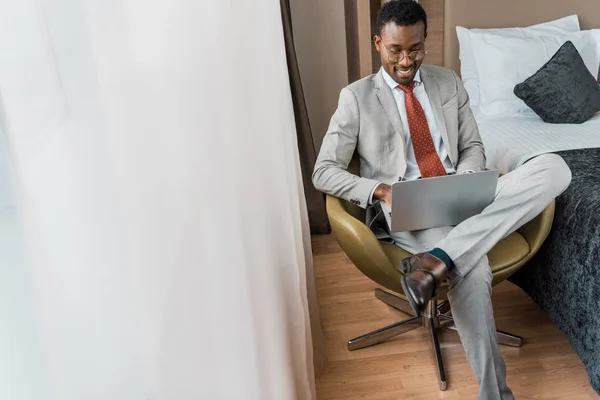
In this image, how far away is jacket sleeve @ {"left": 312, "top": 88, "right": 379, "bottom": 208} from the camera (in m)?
1.89

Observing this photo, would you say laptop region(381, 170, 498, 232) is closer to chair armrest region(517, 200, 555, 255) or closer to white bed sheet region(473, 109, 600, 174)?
chair armrest region(517, 200, 555, 255)

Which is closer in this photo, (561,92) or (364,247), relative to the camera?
(364,247)

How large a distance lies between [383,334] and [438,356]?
8.8 inches

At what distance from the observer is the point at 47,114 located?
23.1 inches

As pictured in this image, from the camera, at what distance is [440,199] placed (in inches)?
68.7

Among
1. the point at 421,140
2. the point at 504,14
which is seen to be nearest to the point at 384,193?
the point at 421,140

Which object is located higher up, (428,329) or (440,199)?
(440,199)

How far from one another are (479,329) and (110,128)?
1283mm

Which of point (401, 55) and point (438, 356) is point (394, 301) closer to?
point (438, 356)

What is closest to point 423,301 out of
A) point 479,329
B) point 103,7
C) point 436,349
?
point 479,329

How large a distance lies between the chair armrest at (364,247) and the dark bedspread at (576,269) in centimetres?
54

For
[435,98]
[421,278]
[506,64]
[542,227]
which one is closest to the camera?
[421,278]

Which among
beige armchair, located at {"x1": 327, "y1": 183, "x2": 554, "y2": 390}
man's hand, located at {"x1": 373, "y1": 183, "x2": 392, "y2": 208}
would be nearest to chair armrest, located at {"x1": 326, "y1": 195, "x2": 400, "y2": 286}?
beige armchair, located at {"x1": 327, "y1": 183, "x2": 554, "y2": 390}

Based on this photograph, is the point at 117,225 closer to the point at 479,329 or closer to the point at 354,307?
the point at 479,329
